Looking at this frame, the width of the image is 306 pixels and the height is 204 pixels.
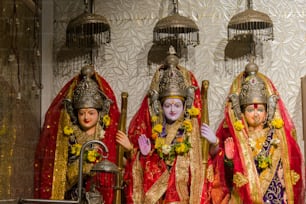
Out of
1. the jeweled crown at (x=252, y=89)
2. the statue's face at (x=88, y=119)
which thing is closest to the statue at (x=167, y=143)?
the statue's face at (x=88, y=119)

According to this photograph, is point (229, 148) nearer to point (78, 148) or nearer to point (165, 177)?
point (165, 177)

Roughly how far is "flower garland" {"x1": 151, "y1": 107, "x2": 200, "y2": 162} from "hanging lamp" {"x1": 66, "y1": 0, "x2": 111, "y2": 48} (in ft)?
2.70

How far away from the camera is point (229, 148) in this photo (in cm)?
472

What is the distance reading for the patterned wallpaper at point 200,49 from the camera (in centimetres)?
523

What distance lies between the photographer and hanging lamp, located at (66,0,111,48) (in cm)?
491

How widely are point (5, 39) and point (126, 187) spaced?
134 cm

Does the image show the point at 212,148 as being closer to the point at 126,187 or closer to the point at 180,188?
the point at 180,188

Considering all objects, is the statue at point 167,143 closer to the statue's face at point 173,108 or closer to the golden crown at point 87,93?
the statue's face at point 173,108

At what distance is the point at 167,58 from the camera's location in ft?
16.2

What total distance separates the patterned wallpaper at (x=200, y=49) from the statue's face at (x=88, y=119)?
47 cm

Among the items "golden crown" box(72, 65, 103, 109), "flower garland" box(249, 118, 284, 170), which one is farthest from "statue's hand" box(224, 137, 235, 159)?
"golden crown" box(72, 65, 103, 109)

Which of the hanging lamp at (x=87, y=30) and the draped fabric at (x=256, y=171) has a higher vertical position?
the hanging lamp at (x=87, y=30)

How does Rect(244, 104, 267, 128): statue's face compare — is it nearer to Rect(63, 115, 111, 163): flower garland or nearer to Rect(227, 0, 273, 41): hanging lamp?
Rect(227, 0, 273, 41): hanging lamp

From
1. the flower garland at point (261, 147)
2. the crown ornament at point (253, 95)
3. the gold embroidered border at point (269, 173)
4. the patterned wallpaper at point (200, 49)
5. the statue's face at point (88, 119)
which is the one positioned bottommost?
the gold embroidered border at point (269, 173)
